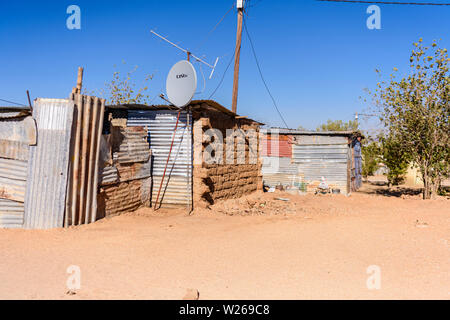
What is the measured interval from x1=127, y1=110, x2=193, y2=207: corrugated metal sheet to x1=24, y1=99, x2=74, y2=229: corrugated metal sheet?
9.92 feet

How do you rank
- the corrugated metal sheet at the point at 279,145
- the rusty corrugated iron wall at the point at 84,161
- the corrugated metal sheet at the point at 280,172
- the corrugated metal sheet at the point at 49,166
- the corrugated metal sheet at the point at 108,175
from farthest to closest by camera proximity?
the corrugated metal sheet at the point at 280,172
the corrugated metal sheet at the point at 279,145
the corrugated metal sheet at the point at 108,175
the rusty corrugated iron wall at the point at 84,161
the corrugated metal sheet at the point at 49,166

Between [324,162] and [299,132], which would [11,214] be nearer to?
[299,132]

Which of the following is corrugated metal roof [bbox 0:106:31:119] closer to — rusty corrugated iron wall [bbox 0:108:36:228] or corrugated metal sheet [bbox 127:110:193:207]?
rusty corrugated iron wall [bbox 0:108:36:228]

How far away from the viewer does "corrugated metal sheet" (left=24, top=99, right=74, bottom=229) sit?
20.1 ft

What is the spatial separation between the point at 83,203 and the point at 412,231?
6.70m

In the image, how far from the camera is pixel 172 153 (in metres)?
9.09

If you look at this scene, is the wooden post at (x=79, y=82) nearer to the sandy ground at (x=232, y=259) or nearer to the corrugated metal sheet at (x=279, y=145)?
the sandy ground at (x=232, y=259)

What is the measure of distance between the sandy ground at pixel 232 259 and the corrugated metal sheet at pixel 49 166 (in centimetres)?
40

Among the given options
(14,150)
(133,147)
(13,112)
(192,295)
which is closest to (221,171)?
(133,147)

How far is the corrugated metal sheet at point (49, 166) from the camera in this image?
613 centimetres

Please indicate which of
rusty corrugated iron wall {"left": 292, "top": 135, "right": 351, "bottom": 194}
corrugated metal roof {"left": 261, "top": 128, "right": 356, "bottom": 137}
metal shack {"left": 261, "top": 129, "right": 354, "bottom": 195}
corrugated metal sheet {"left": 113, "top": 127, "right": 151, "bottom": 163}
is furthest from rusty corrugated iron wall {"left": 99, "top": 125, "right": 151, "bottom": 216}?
rusty corrugated iron wall {"left": 292, "top": 135, "right": 351, "bottom": 194}

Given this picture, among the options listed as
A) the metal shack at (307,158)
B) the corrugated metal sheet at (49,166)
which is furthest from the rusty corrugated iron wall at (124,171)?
the metal shack at (307,158)

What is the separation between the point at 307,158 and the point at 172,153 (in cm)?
1006
